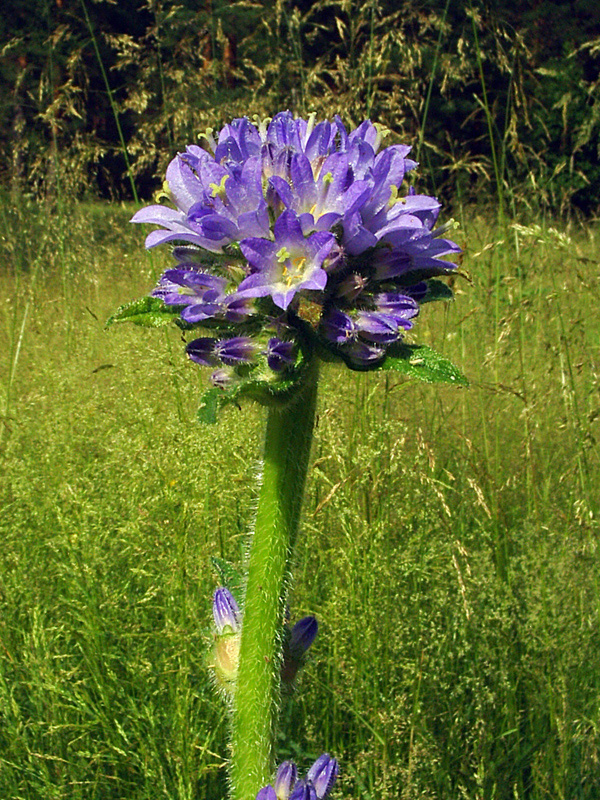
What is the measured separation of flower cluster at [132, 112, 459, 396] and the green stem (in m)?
0.13

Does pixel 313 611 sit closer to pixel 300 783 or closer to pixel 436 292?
pixel 300 783

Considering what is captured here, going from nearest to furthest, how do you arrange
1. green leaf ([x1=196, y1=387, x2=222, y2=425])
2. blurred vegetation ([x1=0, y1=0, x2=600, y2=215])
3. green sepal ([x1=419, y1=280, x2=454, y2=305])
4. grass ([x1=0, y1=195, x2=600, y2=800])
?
green leaf ([x1=196, y1=387, x2=222, y2=425])
green sepal ([x1=419, y1=280, x2=454, y2=305])
grass ([x1=0, y1=195, x2=600, y2=800])
blurred vegetation ([x1=0, y1=0, x2=600, y2=215])

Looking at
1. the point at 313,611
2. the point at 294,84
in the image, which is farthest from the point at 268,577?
the point at 294,84

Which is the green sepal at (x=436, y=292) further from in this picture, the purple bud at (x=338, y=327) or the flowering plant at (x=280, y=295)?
the purple bud at (x=338, y=327)

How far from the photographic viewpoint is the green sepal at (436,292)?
127cm

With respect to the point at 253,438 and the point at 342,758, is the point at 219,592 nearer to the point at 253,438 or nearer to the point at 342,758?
the point at 342,758

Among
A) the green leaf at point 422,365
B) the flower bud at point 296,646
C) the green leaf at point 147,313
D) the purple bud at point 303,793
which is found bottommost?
the purple bud at point 303,793

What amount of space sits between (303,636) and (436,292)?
2.15 feet

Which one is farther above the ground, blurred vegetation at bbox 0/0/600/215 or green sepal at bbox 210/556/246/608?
blurred vegetation at bbox 0/0/600/215

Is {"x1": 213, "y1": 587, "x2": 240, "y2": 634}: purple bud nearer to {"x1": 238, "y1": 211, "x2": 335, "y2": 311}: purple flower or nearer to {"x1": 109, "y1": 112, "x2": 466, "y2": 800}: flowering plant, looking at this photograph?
{"x1": 109, "y1": 112, "x2": 466, "y2": 800}: flowering plant

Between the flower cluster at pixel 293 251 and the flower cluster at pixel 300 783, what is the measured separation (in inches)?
25.8

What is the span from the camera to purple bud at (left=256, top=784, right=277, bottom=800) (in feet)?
3.98

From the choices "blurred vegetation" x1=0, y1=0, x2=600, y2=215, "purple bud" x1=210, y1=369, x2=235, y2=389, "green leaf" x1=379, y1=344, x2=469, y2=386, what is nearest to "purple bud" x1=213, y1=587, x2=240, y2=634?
"purple bud" x1=210, y1=369, x2=235, y2=389

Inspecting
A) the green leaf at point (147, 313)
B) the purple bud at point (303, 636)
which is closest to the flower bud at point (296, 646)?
the purple bud at point (303, 636)
